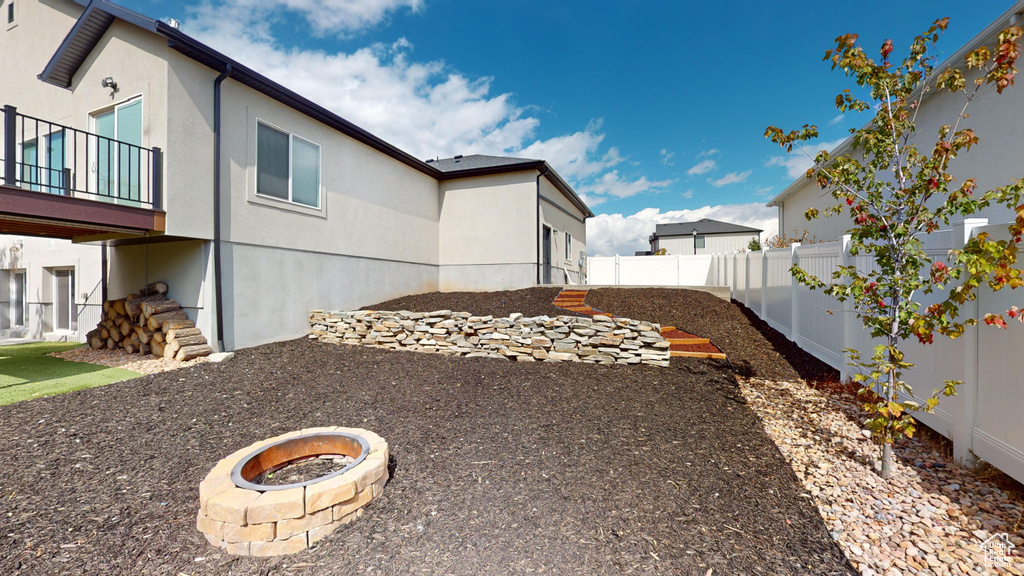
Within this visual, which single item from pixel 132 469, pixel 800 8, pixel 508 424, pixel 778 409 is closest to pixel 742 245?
pixel 800 8

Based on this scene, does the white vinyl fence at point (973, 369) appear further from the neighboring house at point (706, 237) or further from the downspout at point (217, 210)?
the neighboring house at point (706, 237)

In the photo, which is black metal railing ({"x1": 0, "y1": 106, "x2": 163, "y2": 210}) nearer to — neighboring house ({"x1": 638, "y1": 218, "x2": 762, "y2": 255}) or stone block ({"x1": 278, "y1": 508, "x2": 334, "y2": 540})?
→ stone block ({"x1": 278, "y1": 508, "x2": 334, "y2": 540})

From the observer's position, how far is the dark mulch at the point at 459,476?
76.0 inches

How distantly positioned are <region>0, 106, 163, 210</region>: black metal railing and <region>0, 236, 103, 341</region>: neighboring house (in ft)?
5.70

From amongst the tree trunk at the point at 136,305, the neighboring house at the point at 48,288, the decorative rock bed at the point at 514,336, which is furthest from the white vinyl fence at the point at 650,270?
the neighboring house at the point at 48,288

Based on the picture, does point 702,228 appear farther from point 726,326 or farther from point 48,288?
point 48,288

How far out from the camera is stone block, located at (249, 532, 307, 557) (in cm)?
196

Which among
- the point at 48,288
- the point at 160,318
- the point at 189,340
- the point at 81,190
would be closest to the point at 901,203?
the point at 189,340

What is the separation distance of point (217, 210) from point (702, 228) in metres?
31.6

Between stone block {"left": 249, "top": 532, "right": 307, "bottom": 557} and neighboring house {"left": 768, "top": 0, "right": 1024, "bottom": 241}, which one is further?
neighboring house {"left": 768, "top": 0, "right": 1024, "bottom": 241}

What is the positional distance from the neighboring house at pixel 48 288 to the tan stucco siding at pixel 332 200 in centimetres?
396

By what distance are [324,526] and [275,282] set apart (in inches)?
232

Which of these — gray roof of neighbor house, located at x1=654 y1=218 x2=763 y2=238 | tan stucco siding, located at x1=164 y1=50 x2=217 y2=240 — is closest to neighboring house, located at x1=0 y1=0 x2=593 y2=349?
tan stucco siding, located at x1=164 y1=50 x2=217 y2=240

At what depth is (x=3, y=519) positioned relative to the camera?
2.25 m
